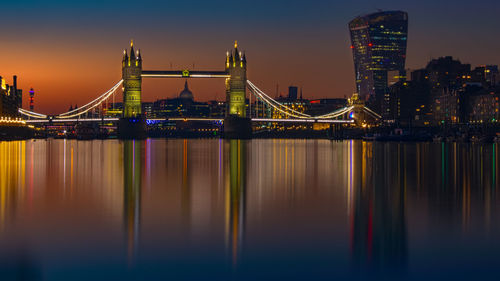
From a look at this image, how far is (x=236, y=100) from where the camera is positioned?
118062 mm

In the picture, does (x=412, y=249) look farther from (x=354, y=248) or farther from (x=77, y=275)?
(x=77, y=275)

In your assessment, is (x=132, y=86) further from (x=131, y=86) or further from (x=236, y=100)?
(x=236, y=100)

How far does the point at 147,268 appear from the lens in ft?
33.6

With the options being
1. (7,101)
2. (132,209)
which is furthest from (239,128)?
(132,209)

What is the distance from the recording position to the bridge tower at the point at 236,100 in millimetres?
114562

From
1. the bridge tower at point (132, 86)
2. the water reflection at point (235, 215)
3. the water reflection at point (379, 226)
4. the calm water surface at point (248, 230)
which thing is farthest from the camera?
the bridge tower at point (132, 86)

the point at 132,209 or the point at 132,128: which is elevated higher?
the point at 132,128

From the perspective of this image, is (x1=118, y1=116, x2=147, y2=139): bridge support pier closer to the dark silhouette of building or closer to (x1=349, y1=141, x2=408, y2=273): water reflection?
the dark silhouette of building

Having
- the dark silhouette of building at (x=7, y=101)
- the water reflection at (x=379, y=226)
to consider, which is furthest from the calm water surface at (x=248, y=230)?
the dark silhouette of building at (x=7, y=101)

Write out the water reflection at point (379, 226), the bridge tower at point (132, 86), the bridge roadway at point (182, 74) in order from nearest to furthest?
the water reflection at point (379, 226)
the bridge roadway at point (182, 74)
the bridge tower at point (132, 86)

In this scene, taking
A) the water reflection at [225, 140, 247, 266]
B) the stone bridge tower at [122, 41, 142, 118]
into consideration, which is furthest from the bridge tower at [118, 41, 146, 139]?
the water reflection at [225, 140, 247, 266]

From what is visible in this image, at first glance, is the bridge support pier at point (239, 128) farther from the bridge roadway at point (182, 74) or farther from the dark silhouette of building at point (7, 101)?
the dark silhouette of building at point (7, 101)

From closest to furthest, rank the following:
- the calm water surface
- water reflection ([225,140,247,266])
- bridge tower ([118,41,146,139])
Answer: the calm water surface, water reflection ([225,140,247,266]), bridge tower ([118,41,146,139])

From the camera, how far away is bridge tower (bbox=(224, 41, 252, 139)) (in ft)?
376
